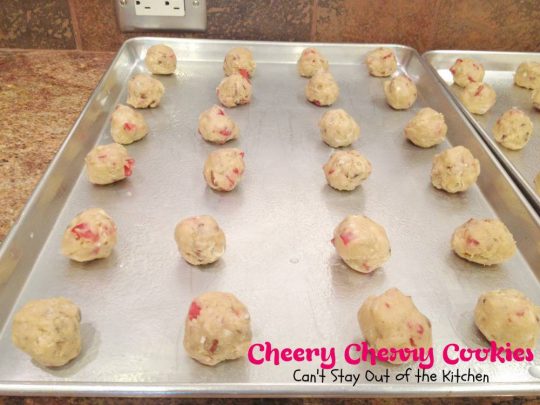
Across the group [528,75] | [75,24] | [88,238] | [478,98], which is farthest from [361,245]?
[75,24]

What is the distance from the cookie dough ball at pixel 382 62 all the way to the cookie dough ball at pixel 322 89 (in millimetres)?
217

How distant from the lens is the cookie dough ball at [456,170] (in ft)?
4.02

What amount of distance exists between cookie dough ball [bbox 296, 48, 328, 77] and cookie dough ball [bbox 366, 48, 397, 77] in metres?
0.16

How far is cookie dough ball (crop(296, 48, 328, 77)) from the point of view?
1647 mm

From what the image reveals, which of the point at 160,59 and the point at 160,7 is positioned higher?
the point at 160,7

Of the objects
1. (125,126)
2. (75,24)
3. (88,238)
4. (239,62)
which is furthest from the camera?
(75,24)

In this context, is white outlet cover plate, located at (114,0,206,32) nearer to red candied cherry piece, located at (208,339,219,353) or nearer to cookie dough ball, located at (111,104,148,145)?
cookie dough ball, located at (111,104,148,145)

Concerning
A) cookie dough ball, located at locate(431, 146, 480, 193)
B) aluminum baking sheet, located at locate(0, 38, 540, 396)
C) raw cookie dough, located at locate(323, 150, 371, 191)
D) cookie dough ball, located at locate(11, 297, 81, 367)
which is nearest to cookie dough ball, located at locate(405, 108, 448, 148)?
aluminum baking sheet, located at locate(0, 38, 540, 396)

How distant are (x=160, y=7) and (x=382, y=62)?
0.76 m

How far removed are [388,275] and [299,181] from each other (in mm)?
359

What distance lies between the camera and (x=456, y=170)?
122 cm

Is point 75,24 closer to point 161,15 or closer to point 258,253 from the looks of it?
point 161,15

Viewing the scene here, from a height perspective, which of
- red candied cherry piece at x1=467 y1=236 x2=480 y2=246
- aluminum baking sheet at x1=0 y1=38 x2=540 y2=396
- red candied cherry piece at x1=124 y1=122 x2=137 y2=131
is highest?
red candied cherry piece at x1=124 y1=122 x2=137 y2=131

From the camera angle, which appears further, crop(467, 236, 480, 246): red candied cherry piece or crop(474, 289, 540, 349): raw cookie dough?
crop(467, 236, 480, 246): red candied cherry piece
